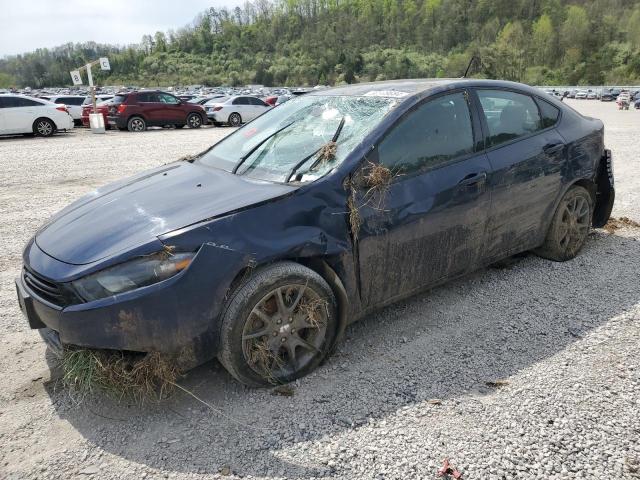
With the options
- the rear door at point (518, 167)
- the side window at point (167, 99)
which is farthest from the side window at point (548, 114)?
the side window at point (167, 99)

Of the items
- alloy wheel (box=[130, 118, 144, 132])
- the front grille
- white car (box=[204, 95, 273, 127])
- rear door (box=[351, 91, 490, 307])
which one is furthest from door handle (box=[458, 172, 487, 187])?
white car (box=[204, 95, 273, 127])

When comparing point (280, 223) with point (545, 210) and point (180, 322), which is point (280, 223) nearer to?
point (180, 322)

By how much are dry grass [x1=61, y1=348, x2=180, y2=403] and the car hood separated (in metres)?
0.49

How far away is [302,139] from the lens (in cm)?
345

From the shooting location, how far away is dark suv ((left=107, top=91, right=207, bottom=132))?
19.7 meters

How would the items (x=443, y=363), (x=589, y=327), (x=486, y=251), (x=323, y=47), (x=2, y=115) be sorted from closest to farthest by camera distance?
(x=443, y=363) < (x=589, y=327) < (x=486, y=251) < (x=2, y=115) < (x=323, y=47)

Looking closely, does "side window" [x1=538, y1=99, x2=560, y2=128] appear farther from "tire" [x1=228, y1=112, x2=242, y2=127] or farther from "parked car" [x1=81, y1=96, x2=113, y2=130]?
"tire" [x1=228, y1=112, x2=242, y2=127]

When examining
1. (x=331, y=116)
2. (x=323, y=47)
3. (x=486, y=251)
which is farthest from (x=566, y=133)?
(x=323, y=47)

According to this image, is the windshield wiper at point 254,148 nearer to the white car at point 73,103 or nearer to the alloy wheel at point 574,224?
the alloy wheel at point 574,224

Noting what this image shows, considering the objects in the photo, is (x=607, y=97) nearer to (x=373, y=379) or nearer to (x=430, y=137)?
(x=430, y=137)

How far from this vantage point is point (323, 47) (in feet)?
504

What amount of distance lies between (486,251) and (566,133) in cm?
145

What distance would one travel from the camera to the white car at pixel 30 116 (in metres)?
16.9

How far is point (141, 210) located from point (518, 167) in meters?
2.74
